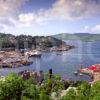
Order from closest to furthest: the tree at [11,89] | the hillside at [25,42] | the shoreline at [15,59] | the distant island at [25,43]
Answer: the tree at [11,89], the shoreline at [15,59], the distant island at [25,43], the hillside at [25,42]

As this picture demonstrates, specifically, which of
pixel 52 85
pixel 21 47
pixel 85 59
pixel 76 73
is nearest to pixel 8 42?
pixel 21 47

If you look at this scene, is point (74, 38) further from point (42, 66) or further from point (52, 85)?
point (52, 85)

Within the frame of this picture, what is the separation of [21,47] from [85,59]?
38.0ft

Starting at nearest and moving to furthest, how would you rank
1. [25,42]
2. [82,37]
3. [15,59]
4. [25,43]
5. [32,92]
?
[32,92], [15,59], [25,43], [25,42], [82,37]

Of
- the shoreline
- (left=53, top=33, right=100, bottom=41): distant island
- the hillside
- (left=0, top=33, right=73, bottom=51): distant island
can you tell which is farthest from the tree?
(left=53, top=33, right=100, bottom=41): distant island

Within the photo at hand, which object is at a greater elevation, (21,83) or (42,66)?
(21,83)

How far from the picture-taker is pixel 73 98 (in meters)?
6.72

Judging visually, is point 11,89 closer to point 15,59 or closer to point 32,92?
point 32,92

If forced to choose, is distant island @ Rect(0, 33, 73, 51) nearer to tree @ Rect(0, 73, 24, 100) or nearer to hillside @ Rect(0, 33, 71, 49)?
hillside @ Rect(0, 33, 71, 49)

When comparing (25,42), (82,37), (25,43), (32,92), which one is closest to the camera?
(32,92)

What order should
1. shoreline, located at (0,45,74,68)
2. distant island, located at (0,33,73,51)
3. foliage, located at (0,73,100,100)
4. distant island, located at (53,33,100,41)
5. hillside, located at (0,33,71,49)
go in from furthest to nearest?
distant island, located at (53,33,100,41) < hillside, located at (0,33,71,49) < distant island, located at (0,33,73,51) < shoreline, located at (0,45,74,68) < foliage, located at (0,73,100,100)

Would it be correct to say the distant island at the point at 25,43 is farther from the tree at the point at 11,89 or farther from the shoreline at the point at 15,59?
the tree at the point at 11,89

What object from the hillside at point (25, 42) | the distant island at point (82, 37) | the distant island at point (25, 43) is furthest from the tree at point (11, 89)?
the distant island at point (82, 37)

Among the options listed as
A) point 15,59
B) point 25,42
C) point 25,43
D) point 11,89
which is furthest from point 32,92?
point 25,42
